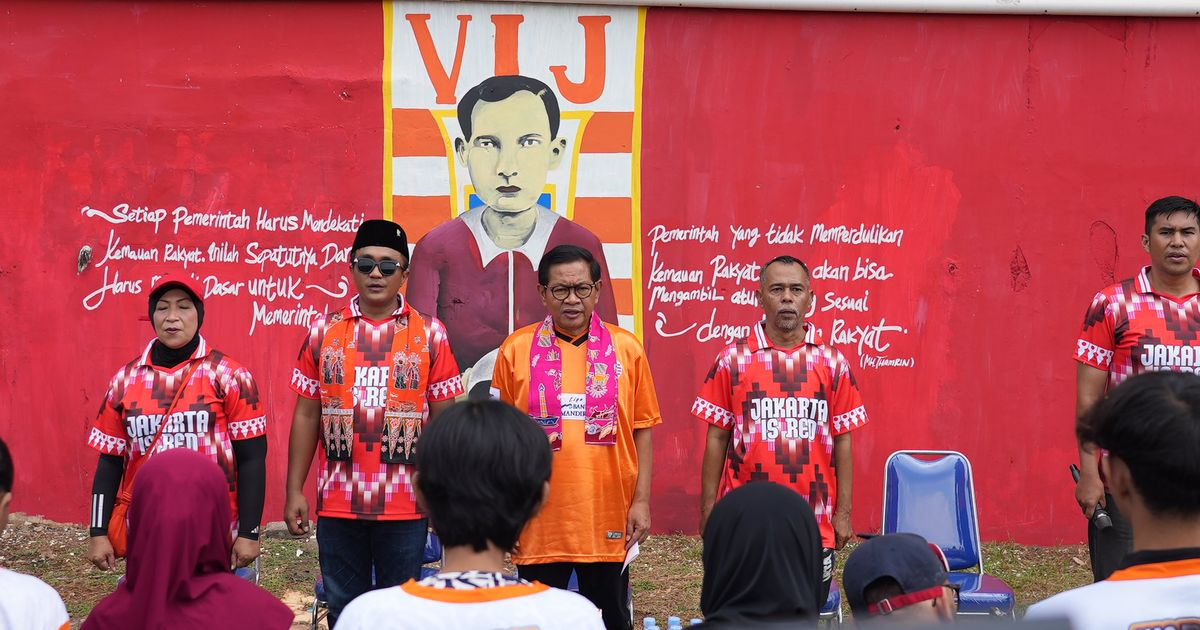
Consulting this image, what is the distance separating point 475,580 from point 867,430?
16.6 feet

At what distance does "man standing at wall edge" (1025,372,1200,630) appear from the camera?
2176 mm

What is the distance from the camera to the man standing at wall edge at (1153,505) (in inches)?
85.7

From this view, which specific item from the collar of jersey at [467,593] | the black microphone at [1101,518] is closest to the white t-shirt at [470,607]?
the collar of jersey at [467,593]

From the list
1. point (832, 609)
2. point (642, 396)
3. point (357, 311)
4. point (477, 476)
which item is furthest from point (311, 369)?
point (477, 476)

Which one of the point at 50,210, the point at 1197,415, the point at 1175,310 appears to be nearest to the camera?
the point at 1197,415

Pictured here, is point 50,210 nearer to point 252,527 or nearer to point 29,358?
point 29,358

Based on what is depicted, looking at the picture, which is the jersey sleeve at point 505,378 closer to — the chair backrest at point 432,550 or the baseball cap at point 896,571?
the chair backrest at point 432,550

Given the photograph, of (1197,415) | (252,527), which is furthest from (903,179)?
(1197,415)

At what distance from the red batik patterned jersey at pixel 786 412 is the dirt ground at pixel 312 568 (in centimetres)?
137

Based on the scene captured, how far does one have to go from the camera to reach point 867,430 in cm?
691

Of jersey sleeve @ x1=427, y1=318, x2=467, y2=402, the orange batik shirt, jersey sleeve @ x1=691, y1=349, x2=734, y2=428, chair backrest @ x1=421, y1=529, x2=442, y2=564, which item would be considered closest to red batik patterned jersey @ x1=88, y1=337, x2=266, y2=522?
jersey sleeve @ x1=427, y1=318, x2=467, y2=402

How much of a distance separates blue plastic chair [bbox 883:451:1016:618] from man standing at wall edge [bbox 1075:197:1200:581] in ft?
2.16

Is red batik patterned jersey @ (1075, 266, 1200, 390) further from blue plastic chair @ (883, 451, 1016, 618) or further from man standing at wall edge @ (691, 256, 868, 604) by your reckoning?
man standing at wall edge @ (691, 256, 868, 604)

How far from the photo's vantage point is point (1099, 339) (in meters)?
4.86
